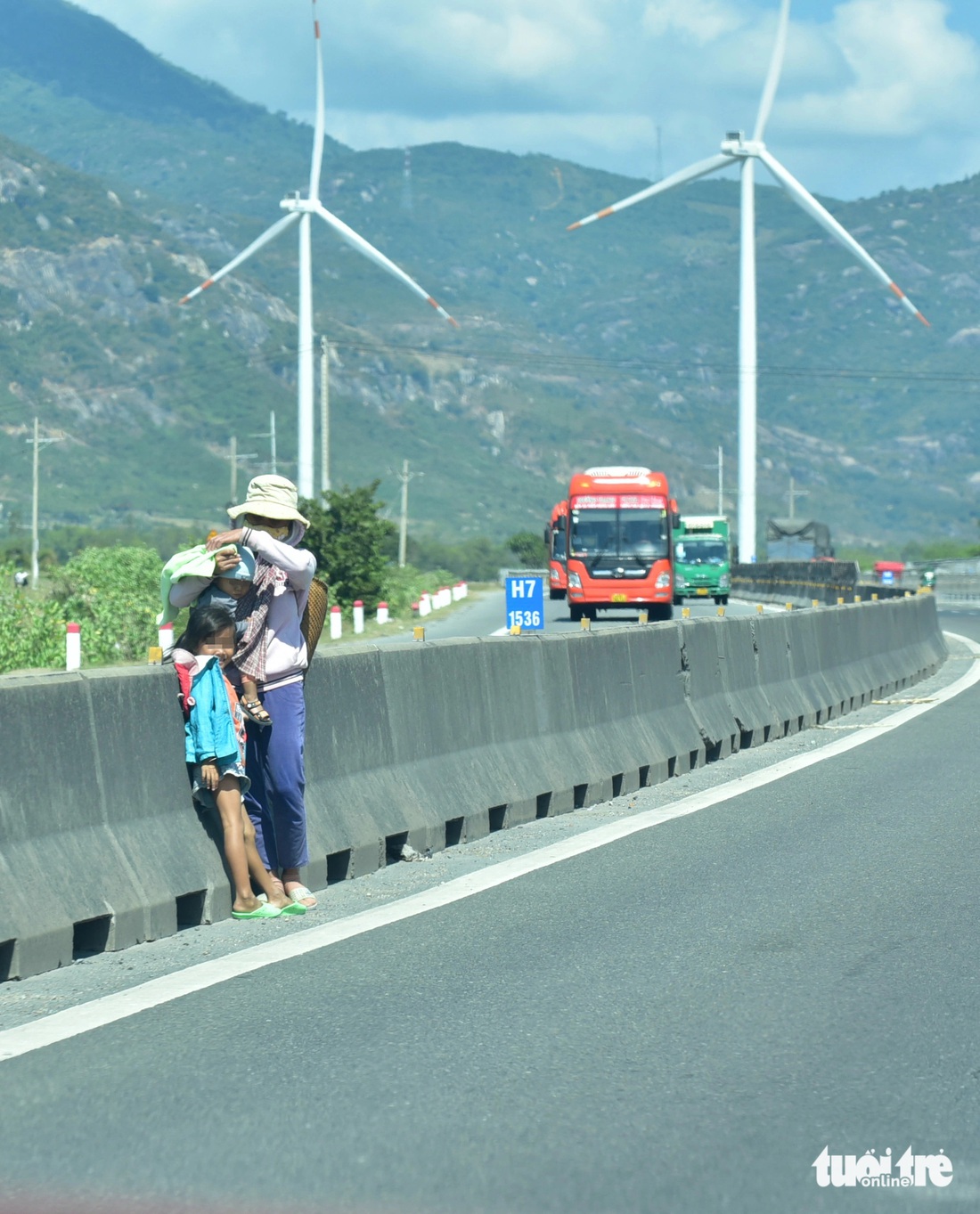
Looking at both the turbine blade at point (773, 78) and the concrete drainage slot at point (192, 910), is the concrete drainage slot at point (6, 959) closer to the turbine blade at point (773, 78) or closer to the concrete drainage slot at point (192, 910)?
the concrete drainage slot at point (192, 910)

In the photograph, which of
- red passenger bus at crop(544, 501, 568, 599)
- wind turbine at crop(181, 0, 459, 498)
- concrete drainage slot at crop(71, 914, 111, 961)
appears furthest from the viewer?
wind turbine at crop(181, 0, 459, 498)

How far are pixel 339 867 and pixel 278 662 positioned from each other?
1.40 meters

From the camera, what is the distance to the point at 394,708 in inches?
382

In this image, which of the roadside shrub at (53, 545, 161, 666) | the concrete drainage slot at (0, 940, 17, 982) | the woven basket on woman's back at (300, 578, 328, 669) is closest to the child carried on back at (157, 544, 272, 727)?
the woven basket on woman's back at (300, 578, 328, 669)

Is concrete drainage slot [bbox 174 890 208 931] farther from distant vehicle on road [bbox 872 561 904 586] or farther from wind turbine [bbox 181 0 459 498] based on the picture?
distant vehicle on road [bbox 872 561 904 586]

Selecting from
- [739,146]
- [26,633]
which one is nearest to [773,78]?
[739,146]

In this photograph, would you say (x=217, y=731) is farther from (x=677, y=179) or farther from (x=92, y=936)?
(x=677, y=179)

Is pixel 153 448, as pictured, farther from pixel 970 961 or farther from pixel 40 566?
pixel 970 961

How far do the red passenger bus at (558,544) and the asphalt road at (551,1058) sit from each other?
1397 inches

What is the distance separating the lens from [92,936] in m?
7.26

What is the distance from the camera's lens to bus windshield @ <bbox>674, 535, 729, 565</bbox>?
58188 mm

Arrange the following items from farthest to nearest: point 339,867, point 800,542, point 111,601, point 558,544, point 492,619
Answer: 1. point 800,542
2. point 558,544
3. point 492,619
4. point 111,601
5. point 339,867

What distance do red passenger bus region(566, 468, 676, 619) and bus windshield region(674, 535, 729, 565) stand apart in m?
14.8

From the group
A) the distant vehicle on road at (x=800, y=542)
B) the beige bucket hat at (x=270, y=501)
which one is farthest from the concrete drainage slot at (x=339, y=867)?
the distant vehicle on road at (x=800, y=542)
